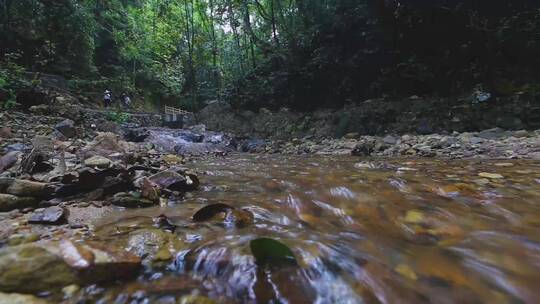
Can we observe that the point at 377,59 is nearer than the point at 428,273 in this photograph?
No

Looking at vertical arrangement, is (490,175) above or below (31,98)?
below

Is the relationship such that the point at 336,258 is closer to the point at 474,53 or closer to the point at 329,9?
the point at 474,53

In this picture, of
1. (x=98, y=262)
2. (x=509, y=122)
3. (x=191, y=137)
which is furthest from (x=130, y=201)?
(x=191, y=137)

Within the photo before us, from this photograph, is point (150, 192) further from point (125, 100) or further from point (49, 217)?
point (125, 100)

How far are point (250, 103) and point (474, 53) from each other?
32.5 feet

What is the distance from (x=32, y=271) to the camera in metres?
1.37

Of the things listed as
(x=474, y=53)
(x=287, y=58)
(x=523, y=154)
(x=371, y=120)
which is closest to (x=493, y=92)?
(x=474, y=53)

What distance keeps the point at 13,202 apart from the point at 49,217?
595 millimetres

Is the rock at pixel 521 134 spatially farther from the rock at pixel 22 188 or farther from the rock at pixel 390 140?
the rock at pixel 22 188

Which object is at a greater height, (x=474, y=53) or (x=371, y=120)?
(x=474, y=53)

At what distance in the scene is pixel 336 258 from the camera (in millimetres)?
1710

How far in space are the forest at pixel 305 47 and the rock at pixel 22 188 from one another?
7996mm

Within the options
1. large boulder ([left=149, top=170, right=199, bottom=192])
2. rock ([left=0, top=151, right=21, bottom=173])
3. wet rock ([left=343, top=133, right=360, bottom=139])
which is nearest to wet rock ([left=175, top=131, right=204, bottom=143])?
wet rock ([left=343, top=133, right=360, bottom=139])

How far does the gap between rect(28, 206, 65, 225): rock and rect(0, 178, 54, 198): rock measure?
0.48 metres
